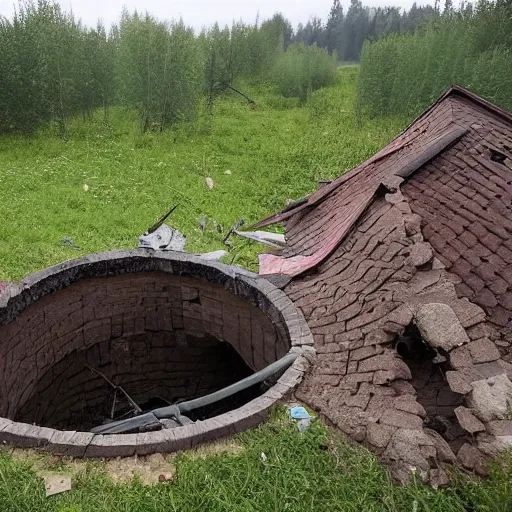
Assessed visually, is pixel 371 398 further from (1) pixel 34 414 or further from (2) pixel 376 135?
(2) pixel 376 135

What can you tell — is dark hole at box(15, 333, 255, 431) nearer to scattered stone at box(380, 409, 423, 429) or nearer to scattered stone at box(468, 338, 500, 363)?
scattered stone at box(380, 409, 423, 429)

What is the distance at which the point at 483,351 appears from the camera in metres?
3.47

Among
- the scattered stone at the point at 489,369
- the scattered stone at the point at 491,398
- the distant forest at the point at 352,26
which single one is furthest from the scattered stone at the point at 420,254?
the distant forest at the point at 352,26

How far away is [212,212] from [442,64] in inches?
332

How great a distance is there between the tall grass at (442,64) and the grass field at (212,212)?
0.82 metres

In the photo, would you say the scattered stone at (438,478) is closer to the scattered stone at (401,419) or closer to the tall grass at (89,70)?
the scattered stone at (401,419)

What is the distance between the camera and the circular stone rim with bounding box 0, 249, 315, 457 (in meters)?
3.08

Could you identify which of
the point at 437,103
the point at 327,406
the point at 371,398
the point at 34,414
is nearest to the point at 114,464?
the point at 327,406

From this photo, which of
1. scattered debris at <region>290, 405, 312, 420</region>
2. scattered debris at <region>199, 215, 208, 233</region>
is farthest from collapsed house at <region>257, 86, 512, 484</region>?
scattered debris at <region>199, 215, 208, 233</region>

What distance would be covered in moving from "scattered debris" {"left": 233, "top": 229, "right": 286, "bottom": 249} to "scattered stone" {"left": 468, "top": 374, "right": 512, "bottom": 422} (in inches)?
131

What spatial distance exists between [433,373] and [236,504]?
2043 mm

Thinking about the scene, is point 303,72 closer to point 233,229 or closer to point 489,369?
point 233,229

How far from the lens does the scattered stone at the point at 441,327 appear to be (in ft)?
11.6

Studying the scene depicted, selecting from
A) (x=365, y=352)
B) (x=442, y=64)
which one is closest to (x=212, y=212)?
(x=365, y=352)
